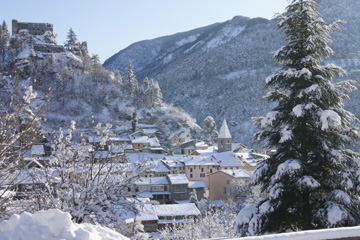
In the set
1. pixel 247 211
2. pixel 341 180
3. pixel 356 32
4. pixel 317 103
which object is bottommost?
pixel 247 211

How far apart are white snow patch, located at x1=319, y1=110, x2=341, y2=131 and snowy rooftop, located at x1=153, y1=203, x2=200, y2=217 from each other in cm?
2588

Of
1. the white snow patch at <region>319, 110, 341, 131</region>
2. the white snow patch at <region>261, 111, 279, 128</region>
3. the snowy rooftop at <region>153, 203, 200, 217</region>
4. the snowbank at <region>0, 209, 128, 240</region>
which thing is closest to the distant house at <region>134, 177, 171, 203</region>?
the snowy rooftop at <region>153, 203, 200, 217</region>

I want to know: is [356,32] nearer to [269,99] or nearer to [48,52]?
[48,52]

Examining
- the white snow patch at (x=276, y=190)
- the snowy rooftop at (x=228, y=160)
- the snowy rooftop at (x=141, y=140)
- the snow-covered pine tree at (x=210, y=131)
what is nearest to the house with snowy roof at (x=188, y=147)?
the snowy rooftop at (x=141, y=140)

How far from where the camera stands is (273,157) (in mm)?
10016

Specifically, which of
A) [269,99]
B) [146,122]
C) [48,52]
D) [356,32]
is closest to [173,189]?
[269,99]

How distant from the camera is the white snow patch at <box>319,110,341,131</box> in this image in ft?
27.9

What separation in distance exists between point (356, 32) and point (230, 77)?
69.7 metres

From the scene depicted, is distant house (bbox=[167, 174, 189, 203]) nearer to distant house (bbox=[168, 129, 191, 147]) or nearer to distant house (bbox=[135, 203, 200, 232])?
distant house (bbox=[135, 203, 200, 232])

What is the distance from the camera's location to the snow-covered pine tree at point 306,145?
867 centimetres

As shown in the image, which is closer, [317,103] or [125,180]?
[125,180]

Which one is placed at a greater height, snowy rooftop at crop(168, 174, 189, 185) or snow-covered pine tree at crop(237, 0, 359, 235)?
snow-covered pine tree at crop(237, 0, 359, 235)

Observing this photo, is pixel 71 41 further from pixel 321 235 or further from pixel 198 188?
pixel 321 235

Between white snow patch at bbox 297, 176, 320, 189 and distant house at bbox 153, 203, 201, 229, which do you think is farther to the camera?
distant house at bbox 153, 203, 201, 229
